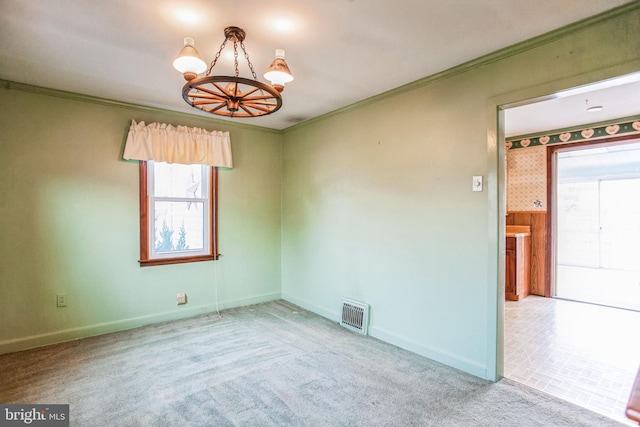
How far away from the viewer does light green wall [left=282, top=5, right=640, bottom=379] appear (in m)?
2.25

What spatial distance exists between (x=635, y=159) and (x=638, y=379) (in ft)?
23.7

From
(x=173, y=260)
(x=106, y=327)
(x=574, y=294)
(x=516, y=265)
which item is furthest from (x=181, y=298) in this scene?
(x=574, y=294)

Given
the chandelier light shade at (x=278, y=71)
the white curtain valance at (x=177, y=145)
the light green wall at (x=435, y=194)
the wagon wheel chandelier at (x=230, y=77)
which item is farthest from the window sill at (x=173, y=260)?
the chandelier light shade at (x=278, y=71)

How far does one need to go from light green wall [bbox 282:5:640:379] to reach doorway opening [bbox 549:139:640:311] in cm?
390

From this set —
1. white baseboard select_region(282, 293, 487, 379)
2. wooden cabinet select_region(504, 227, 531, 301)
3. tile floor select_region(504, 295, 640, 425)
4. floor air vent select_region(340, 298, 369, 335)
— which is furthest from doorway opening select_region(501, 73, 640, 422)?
floor air vent select_region(340, 298, 369, 335)

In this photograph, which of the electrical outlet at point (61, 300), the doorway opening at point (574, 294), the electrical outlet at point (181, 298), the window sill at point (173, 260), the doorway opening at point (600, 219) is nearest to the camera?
the doorway opening at point (574, 294)

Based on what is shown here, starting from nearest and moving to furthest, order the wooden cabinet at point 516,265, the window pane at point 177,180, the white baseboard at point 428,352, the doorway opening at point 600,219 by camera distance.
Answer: the white baseboard at point 428,352 → the window pane at point 177,180 → the wooden cabinet at point 516,265 → the doorway opening at point 600,219

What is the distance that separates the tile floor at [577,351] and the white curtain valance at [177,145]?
382 cm

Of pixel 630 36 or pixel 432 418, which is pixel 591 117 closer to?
pixel 630 36

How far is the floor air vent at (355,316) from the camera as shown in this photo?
3488 millimetres

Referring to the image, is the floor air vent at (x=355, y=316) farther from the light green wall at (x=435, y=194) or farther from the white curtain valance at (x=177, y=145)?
the white curtain valance at (x=177, y=145)

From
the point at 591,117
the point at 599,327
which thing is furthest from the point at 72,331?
the point at 591,117

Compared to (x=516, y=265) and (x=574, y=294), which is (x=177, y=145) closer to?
(x=516, y=265)

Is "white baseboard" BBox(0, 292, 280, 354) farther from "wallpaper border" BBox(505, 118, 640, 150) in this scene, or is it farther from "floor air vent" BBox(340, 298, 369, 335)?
"wallpaper border" BBox(505, 118, 640, 150)
